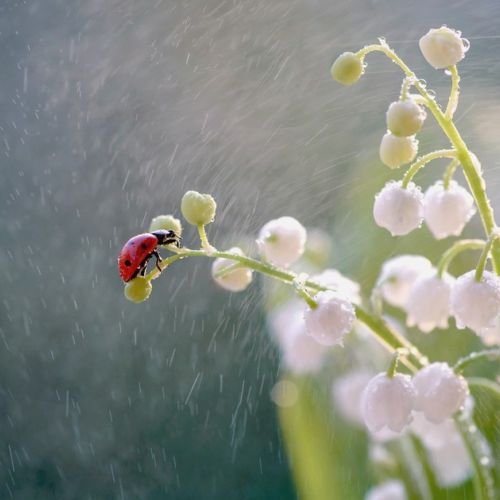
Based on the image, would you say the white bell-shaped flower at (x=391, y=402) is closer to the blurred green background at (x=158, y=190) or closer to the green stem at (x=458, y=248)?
the green stem at (x=458, y=248)

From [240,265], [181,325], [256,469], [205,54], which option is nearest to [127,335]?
[181,325]

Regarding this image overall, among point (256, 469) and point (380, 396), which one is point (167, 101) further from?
point (380, 396)

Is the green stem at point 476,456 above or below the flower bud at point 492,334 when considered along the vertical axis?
below

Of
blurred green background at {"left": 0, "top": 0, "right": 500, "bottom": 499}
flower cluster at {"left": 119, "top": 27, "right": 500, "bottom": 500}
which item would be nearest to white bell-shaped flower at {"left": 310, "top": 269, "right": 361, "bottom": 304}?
flower cluster at {"left": 119, "top": 27, "right": 500, "bottom": 500}

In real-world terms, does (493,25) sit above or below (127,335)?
above

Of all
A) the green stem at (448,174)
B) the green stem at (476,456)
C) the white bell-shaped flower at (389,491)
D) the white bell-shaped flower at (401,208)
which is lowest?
the green stem at (476,456)

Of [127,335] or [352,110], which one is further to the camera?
[127,335]

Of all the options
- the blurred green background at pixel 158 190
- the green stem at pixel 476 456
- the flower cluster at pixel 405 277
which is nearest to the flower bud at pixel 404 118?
the flower cluster at pixel 405 277

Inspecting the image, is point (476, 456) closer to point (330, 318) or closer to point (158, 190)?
point (330, 318)
